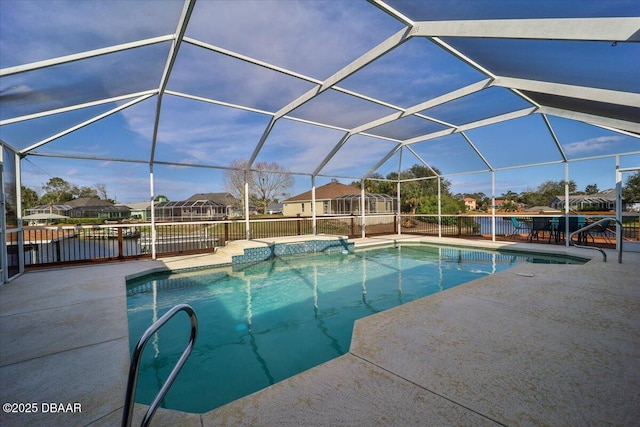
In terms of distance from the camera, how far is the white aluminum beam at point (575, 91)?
11.3ft

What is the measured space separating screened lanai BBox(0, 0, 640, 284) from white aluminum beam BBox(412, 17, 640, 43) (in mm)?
12

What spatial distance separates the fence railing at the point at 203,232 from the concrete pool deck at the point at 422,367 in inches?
136

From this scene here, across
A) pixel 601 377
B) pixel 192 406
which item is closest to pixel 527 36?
pixel 601 377

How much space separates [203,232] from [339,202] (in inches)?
602

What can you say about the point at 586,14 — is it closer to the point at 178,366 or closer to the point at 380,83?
the point at 380,83

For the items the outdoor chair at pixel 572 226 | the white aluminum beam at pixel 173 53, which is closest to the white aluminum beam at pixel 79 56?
the white aluminum beam at pixel 173 53

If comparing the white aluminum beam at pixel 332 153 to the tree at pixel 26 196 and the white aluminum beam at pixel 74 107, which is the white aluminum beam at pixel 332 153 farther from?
the tree at pixel 26 196

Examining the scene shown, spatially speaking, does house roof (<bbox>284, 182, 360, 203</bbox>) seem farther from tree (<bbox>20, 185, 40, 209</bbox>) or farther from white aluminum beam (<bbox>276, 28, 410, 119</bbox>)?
white aluminum beam (<bbox>276, 28, 410, 119</bbox>)

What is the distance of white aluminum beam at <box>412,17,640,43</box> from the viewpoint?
2.41 m

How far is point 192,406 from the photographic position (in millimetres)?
2393

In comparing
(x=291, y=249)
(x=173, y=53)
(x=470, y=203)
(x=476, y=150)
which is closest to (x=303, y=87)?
(x=173, y=53)

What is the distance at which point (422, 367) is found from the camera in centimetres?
209

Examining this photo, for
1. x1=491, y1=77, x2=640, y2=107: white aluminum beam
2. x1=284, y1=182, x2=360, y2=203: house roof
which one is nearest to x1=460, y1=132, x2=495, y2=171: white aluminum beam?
x1=491, y1=77, x2=640, y2=107: white aluminum beam

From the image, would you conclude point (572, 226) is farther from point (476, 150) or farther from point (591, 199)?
point (476, 150)
